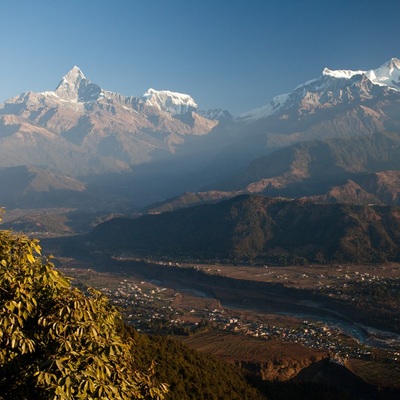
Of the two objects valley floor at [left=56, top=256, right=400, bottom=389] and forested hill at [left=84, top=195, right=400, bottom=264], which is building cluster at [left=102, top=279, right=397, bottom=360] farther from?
forested hill at [left=84, top=195, right=400, bottom=264]

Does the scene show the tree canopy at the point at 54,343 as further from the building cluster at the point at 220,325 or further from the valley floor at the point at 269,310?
the building cluster at the point at 220,325

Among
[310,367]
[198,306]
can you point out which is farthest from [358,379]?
[198,306]

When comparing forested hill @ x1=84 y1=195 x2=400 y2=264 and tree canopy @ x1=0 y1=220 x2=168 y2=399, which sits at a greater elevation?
tree canopy @ x1=0 y1=220 x2=168 y2=399

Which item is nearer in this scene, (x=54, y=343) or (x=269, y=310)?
(x=54, y=343)

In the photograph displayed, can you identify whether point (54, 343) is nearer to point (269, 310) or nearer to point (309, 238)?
point (269, 310)

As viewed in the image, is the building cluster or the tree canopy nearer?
the tree canopy

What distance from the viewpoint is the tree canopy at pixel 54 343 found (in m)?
9.46

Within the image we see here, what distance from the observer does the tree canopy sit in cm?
946

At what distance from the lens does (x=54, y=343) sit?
34.7 feet

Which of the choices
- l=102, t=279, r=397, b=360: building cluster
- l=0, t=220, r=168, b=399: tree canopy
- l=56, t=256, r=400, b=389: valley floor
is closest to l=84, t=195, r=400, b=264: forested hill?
l=56, t=256, r=400, b=389: valley floor

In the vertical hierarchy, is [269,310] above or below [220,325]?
below

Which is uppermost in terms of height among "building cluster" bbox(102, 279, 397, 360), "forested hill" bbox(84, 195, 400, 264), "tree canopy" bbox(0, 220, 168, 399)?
"tree canopy" bbox(0, 220, 168, 399)

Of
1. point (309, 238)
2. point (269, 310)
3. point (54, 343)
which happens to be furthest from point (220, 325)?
point (54, 343)

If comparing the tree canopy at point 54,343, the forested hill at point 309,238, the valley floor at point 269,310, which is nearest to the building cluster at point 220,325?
the valley floor at point 269,310
